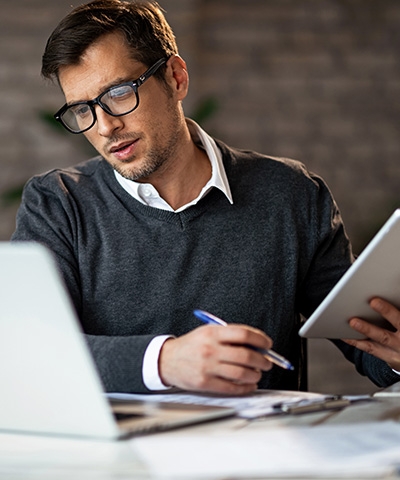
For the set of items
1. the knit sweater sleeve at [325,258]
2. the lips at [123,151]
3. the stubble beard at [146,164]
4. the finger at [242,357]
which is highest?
the lips at [123,151]

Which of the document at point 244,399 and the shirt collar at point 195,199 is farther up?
the shirt collar at point 195,199

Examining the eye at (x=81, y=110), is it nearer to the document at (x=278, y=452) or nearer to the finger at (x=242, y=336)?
the finger at (x=242, y=336)

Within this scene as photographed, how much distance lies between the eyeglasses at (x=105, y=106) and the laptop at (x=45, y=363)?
748 millimetres

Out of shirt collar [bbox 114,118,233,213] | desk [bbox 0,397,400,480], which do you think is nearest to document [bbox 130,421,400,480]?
desk [bbox 0,397,400,480]

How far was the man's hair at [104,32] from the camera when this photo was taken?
Answer: 5.24 feet

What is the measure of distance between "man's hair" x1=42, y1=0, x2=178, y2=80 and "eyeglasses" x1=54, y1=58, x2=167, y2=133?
3.3 inches

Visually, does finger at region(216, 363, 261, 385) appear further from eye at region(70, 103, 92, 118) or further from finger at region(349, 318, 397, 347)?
eye at region(70, 103, 92, 118)

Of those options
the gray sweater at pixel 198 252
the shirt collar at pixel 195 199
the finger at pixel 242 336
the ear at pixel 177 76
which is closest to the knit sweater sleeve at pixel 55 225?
the gray sweater at pixel 198 252

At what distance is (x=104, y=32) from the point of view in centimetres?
162

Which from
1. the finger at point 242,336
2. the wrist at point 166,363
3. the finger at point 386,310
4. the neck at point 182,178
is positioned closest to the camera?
the finger at point 242,336

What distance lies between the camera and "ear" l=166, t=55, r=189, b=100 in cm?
179

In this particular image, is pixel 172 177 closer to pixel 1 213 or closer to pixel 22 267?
pixel 22 267

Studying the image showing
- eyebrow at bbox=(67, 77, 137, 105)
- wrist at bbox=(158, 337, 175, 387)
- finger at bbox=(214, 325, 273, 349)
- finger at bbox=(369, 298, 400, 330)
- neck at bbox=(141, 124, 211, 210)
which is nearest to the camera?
finger at bbox=(214, 325, 273, 349)

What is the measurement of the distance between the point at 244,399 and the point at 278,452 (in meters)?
0.31
